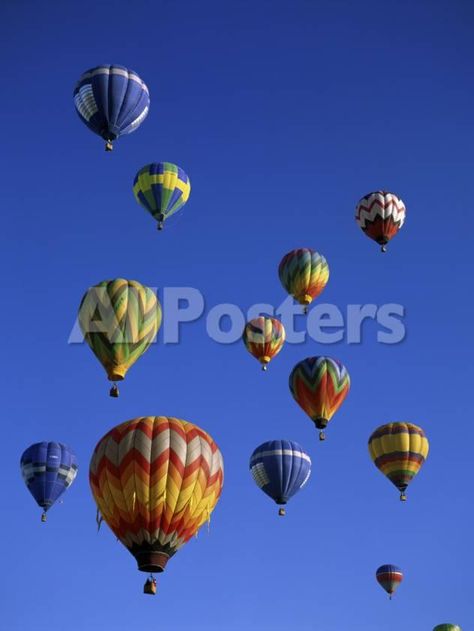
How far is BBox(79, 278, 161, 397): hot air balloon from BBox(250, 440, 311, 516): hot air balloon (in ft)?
33.3

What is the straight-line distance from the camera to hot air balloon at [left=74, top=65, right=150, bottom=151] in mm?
34688

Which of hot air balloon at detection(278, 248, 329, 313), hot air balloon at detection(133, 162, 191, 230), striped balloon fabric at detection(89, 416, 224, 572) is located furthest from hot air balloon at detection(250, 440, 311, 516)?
striped balloon fabric at detection(89, 416, 224, 572)

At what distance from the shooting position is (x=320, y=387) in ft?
126

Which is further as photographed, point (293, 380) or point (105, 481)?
point (293, 380)

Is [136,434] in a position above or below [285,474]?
below

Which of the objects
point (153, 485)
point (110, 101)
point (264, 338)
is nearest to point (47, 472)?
point (264, 338)

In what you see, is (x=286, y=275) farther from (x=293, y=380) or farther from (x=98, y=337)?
(x=98, y=337)

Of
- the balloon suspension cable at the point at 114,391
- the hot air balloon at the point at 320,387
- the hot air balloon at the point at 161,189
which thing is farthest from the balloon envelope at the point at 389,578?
the balloon suspension cable at the point at 114,391

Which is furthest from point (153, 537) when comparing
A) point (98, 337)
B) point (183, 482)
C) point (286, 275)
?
point (286, 275)

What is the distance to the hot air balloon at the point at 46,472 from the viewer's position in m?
A: 40.1

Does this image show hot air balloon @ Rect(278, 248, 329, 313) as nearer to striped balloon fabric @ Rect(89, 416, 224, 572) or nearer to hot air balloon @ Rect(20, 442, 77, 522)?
hot air balloon @ Rect(20, 442, 77, 522)

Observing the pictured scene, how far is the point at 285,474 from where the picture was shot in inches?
1550

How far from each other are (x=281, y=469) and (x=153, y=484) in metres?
12.6

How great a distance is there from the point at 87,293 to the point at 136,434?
5081mm
